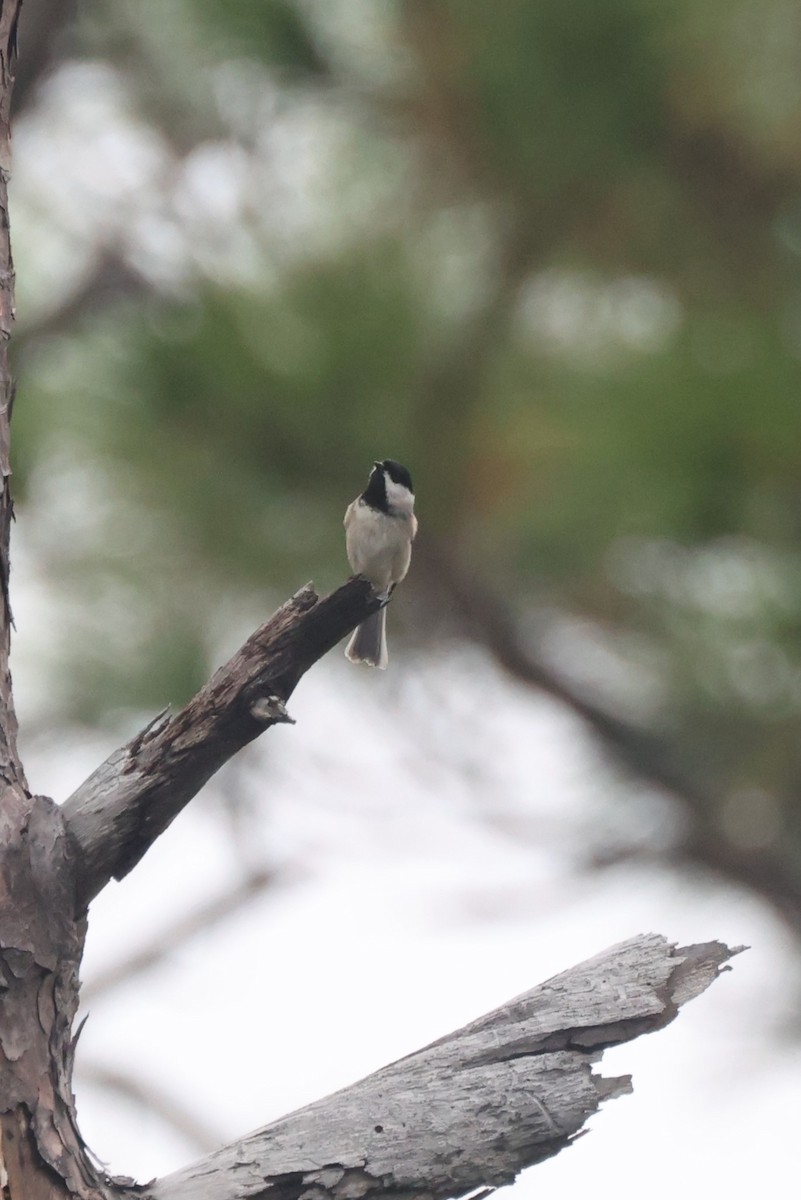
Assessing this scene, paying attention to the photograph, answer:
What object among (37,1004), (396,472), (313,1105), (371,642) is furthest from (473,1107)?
(371,642)

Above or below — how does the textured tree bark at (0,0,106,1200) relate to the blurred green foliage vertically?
below

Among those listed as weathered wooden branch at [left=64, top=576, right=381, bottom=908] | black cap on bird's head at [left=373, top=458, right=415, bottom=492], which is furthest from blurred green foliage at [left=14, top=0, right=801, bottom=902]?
weathered wooden branch at [left=64, top=576, right=381, bottom=908]

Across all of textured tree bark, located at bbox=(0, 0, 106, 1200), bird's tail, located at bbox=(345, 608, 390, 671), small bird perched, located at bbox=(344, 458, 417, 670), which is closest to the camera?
textured tree bark, located at bbox=(0, 0, 106, 1200)

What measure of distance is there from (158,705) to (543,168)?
159cm

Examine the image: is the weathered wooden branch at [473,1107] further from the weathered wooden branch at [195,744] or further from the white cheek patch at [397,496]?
the white cheek patch at [397,496]

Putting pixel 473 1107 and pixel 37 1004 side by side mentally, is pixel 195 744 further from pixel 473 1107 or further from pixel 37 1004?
pixel 473 1107

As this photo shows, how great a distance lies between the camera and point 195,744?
63.3 inches

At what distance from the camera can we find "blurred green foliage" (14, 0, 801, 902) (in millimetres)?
3096

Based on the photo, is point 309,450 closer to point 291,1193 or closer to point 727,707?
point 727,707

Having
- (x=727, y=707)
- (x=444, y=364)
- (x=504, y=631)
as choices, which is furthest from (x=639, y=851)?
(x=444, y=364)

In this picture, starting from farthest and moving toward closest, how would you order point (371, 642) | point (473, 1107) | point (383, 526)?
point (371, 642) < point (383, 526) < point (473, 1107)

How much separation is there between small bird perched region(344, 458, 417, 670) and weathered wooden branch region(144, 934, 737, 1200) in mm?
1315

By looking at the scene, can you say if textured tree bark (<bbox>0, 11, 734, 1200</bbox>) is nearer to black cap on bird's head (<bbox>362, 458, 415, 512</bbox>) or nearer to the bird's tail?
black cap on bird's head (<bbox>362, 458, 415, 512</bbox>)

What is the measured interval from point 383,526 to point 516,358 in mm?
567
